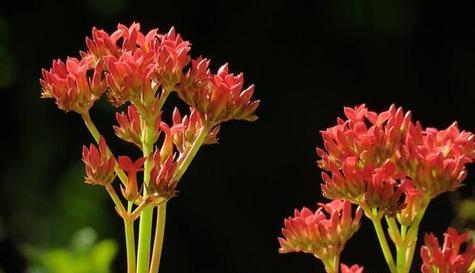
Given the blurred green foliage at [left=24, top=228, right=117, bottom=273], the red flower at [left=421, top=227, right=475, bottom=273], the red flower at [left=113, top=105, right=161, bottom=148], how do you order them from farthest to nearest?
the blurred green foliage at [left=24, top=228, right=117, bottom=273] < the red flower at [left=113, top=105, right=161, bottom=148] < the red flower at [left=421, top=227, right=475, bottom=273]

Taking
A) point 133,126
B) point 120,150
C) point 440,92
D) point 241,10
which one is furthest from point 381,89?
point 133,126

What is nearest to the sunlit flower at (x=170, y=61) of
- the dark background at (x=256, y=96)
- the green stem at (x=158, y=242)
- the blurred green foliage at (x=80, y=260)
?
the green stem at (x=158, y=242)

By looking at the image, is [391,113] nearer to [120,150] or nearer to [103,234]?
[103,234]

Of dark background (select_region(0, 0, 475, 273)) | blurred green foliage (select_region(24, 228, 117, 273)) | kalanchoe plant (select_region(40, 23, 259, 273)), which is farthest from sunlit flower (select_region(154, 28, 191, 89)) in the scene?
dark background (select_region(0, 0, 475, 273))

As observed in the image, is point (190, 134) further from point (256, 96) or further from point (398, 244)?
point (256, 96)

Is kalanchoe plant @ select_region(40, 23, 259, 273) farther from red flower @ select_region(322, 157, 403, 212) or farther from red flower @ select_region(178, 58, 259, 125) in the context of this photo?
red flower @ select_region(322, 157, 403, 212)

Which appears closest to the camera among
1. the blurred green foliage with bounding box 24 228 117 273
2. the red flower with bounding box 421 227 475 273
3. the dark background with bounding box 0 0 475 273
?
the red flower with bounding box 421 227 475 273

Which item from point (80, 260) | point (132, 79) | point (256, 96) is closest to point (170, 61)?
point (132, 79)

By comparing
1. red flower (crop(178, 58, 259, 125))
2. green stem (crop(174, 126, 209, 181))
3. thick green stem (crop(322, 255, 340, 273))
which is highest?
red flower (crop(178, 58, 259, 125))
